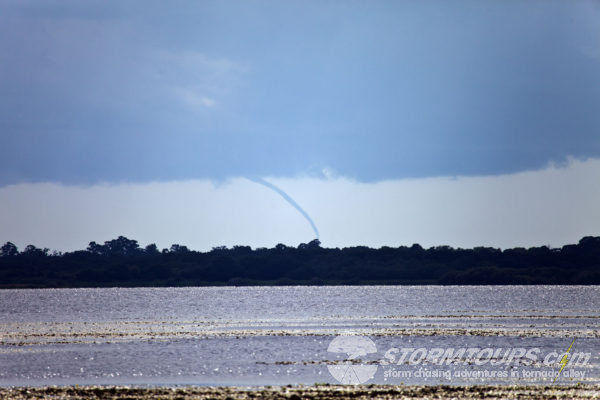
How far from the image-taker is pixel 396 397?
41.2 meters

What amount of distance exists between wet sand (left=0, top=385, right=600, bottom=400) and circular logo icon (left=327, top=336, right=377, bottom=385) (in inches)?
210

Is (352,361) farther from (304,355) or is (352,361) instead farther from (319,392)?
(319,392)

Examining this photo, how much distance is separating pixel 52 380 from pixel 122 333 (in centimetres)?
4385

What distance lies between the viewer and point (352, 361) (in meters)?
60.9

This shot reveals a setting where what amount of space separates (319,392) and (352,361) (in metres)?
18.1

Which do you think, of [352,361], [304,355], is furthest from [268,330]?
[352,361]

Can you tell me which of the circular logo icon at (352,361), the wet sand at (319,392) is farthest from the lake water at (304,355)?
the wet sand at (319,392)

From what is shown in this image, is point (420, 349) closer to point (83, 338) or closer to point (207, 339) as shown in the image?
point (207, 339)

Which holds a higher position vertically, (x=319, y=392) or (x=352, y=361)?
(x=352, y=361)

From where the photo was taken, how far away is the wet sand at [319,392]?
41.4 metres

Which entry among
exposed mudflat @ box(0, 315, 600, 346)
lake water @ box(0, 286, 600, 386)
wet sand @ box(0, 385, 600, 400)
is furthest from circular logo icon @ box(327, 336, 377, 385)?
exposed mudflat @ box(0, 315, 600, 346)

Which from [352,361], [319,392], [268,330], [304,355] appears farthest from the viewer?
[268,330]

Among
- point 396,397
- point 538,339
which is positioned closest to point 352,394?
point 396,397

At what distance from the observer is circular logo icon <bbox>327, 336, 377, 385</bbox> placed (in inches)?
2050
